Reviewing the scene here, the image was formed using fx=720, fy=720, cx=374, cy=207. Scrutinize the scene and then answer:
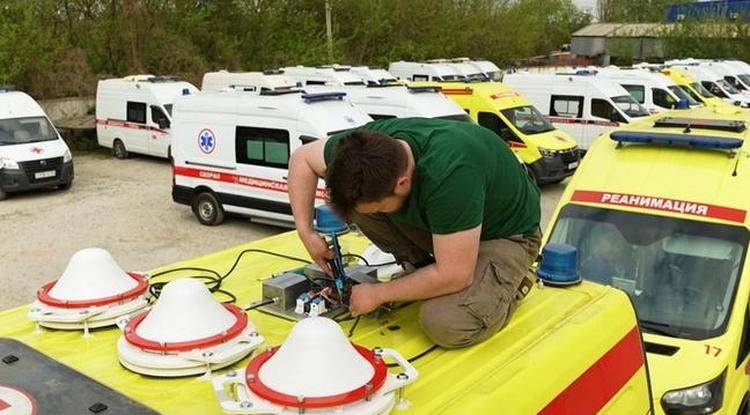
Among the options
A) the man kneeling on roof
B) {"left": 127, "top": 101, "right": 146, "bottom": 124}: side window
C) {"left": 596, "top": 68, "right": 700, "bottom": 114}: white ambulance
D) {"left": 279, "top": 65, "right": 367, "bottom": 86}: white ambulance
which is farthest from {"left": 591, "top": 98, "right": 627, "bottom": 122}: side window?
the man kneeling on roof

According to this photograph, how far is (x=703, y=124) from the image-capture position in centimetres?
615

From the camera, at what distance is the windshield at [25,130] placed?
15555mm

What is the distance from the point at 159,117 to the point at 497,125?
8.92 metres

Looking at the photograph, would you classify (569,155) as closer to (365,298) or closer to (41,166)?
(41,166)

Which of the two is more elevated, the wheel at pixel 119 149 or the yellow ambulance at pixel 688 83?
the yellow ambulance at pixel 688 83

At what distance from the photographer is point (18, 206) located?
14.9 m

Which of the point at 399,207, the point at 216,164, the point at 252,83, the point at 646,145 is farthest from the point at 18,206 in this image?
the point at 399,207

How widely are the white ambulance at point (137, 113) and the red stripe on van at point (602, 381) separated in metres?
16.8

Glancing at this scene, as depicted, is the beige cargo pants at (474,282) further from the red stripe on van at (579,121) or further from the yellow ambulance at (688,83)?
the yellow ambulance at (688,83)

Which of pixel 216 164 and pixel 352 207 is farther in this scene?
pixel 216 164

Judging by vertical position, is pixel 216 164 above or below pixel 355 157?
below

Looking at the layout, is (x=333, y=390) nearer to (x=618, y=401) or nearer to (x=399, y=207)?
(x=399, y=207)

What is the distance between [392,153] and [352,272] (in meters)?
0.86

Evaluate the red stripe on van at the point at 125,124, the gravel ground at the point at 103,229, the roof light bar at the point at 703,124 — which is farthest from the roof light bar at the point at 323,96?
the red stripe on van at the point at 125,124
